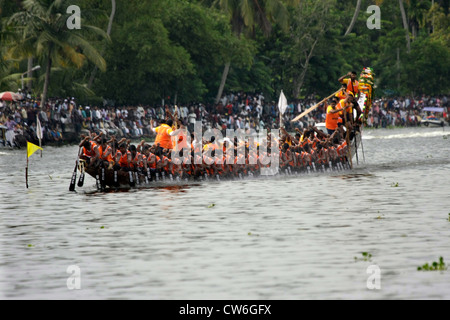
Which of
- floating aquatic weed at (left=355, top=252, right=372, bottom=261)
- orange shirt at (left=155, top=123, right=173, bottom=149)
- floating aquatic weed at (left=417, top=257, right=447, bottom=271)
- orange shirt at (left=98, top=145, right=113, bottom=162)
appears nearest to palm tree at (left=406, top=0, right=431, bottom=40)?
orange shirt at (left=155, top=123, right=173, bottom=149)

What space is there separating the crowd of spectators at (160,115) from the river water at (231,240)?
35.2ft

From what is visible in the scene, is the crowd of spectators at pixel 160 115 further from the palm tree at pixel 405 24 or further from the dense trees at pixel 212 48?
the palm tree at pixel 405 24

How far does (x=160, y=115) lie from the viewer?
54.4 m

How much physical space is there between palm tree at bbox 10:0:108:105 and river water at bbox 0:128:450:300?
21.1 metres

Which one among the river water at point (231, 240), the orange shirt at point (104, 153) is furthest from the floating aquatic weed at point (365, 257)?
the orange shirt at point (104, 153)

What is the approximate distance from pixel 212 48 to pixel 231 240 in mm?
43794

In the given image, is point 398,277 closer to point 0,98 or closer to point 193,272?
point 193,272

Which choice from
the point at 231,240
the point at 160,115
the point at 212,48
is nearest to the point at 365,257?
the point at 231,240

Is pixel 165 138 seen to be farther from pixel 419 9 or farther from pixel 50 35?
pixel 419 9

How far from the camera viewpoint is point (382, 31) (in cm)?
8288

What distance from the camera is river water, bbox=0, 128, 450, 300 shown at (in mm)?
12172

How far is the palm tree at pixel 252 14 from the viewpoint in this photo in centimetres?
6249
